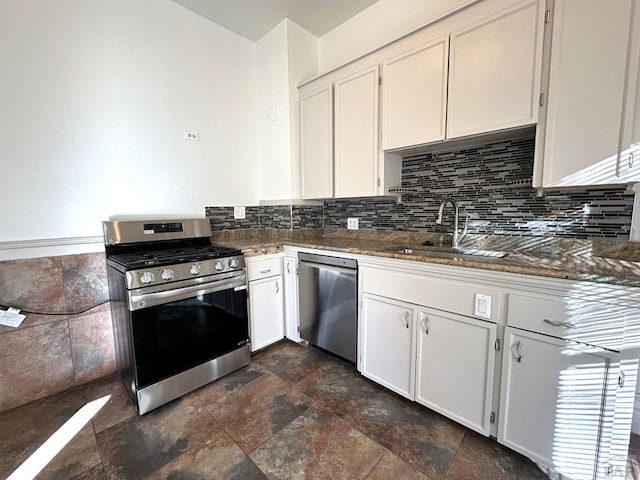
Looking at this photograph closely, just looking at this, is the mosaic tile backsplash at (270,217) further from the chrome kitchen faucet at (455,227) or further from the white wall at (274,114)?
the chrome kitchen faucet at (455,227)

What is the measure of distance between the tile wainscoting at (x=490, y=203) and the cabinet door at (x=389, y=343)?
776mm

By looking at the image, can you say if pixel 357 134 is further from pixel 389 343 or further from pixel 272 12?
pixel 389 343

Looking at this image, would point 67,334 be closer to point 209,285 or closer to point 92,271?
point 92,271

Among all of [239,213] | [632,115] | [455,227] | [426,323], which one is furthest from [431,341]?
[239,213]

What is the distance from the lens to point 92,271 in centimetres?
191

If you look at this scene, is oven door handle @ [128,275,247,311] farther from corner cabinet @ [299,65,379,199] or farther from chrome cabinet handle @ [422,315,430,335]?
chrome cabinet handle @ [422,315,430,335]

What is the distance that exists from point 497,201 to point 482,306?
822mm

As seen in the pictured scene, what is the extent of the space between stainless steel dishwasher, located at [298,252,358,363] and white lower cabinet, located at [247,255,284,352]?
20cm

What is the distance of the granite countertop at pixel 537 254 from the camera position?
1117 millimetres

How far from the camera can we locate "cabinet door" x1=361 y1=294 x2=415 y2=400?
166cm

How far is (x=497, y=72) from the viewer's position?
1474 mm

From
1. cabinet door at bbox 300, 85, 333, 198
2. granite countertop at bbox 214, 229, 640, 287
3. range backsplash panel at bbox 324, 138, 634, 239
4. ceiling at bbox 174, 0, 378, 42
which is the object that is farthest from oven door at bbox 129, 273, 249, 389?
ceiling at bbox 174, 0, 378, 42

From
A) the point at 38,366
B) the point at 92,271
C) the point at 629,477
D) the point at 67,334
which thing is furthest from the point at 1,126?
the point at 629,477

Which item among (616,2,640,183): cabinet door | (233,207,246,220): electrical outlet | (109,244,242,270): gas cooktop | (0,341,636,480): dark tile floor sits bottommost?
(0,341,636,480): dark tile floor
